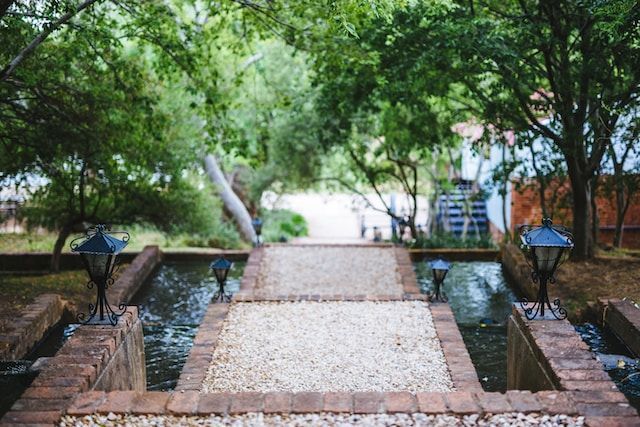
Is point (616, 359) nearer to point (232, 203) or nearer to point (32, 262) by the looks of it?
point (32, 262)

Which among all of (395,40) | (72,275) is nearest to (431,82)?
(395,40)

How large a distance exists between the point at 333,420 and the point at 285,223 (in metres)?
18.1

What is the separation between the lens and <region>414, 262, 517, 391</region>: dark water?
25.1 feet

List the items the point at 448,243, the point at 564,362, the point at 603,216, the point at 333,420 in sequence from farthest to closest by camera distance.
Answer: the point at 603,216 → the point at 448,243 → the point at 564,362 → the point at 333,420

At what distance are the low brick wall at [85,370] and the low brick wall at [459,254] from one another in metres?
8.15

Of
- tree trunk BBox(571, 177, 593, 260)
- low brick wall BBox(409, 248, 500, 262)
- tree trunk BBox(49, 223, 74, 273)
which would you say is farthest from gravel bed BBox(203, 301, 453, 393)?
low brick wall BBox(409, 248, 500, 262)

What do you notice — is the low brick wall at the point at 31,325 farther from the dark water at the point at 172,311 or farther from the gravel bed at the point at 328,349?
the gravel bed at the point at 328,349

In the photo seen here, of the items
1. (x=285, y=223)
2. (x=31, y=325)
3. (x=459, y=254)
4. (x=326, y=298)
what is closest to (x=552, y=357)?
(x=326, y=298)

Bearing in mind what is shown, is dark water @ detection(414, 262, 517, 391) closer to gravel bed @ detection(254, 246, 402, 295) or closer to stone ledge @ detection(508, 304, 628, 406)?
gravel bed @ detection(254, 246, 402, 295)

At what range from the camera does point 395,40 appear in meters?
9.93

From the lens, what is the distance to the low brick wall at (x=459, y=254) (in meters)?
13.6

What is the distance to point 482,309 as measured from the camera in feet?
33.4

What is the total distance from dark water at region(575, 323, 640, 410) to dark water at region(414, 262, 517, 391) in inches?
40.4

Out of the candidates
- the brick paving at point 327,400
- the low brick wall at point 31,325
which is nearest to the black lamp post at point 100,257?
the brick paving at point 327,400
